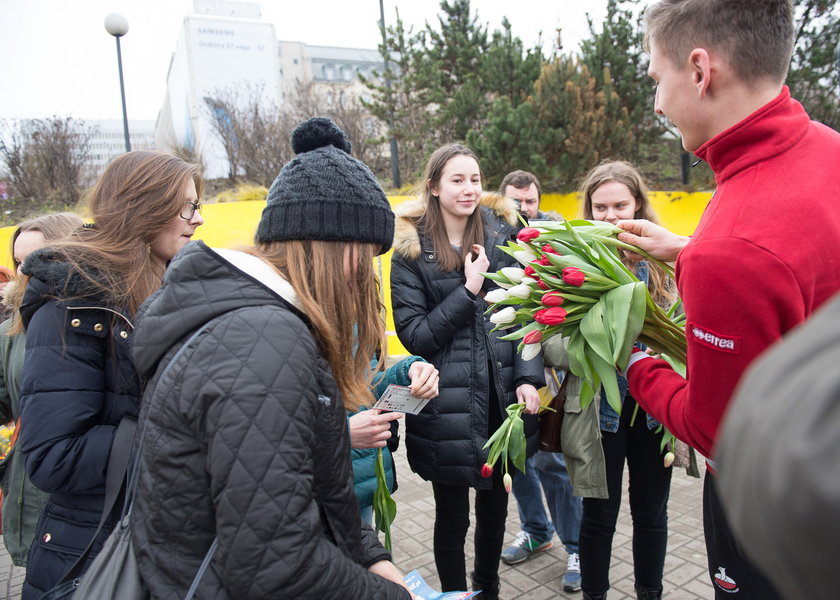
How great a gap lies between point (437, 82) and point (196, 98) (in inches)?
1082

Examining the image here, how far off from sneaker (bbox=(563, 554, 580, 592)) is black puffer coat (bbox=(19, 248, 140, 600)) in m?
2.62

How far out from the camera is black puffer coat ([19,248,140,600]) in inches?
66.0

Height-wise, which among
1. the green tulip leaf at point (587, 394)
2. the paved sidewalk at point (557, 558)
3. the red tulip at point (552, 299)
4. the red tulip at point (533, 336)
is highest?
the red tulip at point (552, 299)

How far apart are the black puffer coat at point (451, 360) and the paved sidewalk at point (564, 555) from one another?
111 cm

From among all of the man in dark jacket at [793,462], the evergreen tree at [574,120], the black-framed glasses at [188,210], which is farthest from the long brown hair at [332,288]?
the evergreen tree at [574,120]

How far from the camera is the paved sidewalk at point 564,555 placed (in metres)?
3.41

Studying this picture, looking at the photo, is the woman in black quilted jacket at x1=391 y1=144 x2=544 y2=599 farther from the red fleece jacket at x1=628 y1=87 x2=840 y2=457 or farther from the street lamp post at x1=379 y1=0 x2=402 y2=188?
the street lamp post at x1=379 y1=0 x2=402 y2=188

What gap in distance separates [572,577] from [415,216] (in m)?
2.26

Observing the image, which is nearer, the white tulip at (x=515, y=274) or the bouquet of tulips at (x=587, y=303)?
the bouquet of tulips at (x=587, y=303)

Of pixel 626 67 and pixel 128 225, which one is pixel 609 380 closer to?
pixel 128 225

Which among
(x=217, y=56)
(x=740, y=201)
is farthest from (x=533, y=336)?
(x=217, y=56)

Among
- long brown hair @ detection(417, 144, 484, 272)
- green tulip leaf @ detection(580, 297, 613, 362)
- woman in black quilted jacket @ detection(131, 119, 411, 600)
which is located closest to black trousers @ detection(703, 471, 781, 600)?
green tulip leaf @ detection(580, 297, 613, 362)

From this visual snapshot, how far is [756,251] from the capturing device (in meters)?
1.23

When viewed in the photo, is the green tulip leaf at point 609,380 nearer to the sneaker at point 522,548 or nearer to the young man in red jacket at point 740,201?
the young man in red jacket at point 740,201
